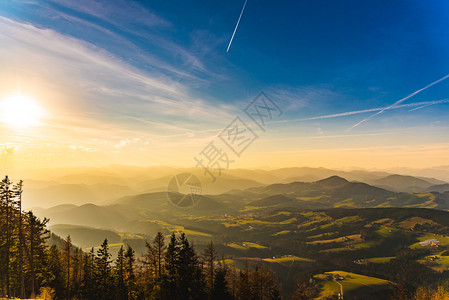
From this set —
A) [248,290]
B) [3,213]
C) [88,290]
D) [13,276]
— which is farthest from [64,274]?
[248,290]

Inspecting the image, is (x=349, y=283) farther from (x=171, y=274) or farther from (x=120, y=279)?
(x=120, y=279)

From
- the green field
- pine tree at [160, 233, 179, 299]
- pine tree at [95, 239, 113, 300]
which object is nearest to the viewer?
pine tree at [160, 233, 179, 299]

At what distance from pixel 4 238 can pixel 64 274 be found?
1586 centimetres

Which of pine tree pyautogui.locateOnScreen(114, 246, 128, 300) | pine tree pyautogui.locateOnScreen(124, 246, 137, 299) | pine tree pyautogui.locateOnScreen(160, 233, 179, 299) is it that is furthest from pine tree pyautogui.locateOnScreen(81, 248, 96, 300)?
pine tree pyautogui.locateOnScreen(160, 233, 179, 299)

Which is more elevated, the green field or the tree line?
the tree line

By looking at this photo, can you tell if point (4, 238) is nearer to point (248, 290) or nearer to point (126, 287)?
point (126, 287)

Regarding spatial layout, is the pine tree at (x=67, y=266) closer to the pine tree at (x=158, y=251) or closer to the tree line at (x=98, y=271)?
the tree line at (x=98, y=271)

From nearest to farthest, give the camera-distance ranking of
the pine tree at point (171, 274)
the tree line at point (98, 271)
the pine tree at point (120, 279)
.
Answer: the pine tree at point (171, 274) → the tree line at point (98, 271) → the pine tree at point (120, 279)

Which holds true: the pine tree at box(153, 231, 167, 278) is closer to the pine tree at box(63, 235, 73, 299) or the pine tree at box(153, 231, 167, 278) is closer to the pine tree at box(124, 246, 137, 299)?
the pine tree at box(124, 246, 137, 299)

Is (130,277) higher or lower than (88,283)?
higher

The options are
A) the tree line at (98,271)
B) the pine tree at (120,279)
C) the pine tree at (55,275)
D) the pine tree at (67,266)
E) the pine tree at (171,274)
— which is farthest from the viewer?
the pine tree at (67,266)

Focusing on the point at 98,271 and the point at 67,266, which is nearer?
the point at 98,271

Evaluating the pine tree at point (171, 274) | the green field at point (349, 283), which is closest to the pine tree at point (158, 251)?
the pine tree at point (171, 274)

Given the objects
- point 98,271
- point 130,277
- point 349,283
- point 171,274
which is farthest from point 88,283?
point 349,283
